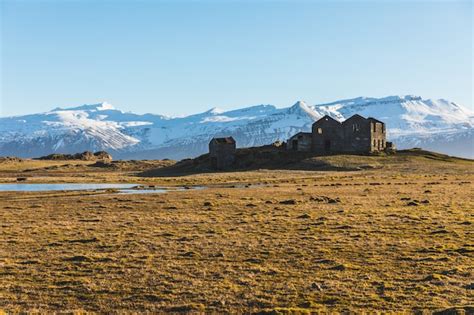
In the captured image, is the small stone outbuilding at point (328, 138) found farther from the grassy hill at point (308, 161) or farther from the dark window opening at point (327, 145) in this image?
the grassy hill at point (308, 161)

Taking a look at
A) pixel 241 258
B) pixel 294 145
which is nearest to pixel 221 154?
pixel 294 145

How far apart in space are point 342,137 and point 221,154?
3030 cm

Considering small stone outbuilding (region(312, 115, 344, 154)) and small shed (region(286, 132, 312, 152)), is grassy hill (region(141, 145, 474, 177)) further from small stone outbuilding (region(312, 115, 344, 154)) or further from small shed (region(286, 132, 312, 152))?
small stone outbuilding (region(312, 115, 344, 154))

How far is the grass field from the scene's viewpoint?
59.9 feet

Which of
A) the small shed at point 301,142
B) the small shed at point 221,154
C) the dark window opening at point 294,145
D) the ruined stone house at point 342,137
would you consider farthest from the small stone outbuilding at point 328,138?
the small shed at point 221,154

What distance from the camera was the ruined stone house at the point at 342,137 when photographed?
134500mm

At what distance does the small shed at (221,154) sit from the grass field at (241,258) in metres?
83.2

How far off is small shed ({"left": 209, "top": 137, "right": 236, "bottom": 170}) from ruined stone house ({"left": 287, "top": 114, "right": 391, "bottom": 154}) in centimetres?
1615

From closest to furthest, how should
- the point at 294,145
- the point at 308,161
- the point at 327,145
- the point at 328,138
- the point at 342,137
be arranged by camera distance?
the point at 308,161 → the point at 342,137 → the point at 294,145 → the point at 328,138 → the point at 327,145

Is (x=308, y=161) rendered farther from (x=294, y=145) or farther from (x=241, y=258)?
(x=241, y=258)

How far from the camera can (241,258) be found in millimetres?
24625

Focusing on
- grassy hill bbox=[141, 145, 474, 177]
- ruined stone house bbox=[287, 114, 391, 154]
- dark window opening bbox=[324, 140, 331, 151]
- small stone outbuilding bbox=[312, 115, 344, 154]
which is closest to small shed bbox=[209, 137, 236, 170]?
grassy hill bbox=[141, 145, 474, 177]

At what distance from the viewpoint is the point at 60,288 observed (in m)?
20.0

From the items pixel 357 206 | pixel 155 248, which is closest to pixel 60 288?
pixel 155 248
